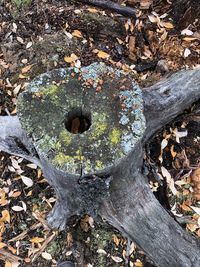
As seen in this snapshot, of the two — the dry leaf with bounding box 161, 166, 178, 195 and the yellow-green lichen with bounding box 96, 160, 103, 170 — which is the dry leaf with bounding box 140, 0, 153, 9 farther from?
the yellow-green lichen with bounding box 96, 160, 103, 170

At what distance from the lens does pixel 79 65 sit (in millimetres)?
3295

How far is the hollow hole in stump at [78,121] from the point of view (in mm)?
2098

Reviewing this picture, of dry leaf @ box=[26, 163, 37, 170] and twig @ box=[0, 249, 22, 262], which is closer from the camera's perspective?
twig @ box=[0, 249, 22, 262]

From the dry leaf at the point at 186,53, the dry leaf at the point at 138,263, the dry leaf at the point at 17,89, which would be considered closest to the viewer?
the dry leaf at the point at 138,263

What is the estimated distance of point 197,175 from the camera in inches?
120

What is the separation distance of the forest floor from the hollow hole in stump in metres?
0.54

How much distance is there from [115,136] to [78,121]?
0.81 feet

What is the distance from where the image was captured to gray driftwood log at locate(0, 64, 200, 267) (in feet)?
6.55

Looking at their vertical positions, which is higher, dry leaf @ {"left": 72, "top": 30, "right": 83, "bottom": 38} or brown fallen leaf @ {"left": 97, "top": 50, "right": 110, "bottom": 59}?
dry leaf @ {"left": 72, "top": 30, "right": 83, "bottom": 38}

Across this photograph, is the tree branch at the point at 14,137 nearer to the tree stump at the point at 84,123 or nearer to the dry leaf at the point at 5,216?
the tree stump at the point at 84,123

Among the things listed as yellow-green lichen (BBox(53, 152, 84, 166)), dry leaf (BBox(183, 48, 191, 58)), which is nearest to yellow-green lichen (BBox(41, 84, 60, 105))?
yellow-green lichen (BBox(53, 152, 84, 166))

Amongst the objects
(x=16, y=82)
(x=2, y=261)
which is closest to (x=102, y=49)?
(x=16, y=82)

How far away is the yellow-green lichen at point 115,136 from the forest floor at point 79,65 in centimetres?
57

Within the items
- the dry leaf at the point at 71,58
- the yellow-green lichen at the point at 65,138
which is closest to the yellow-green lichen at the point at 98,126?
the yellow-green lichen at the point at 65,138
